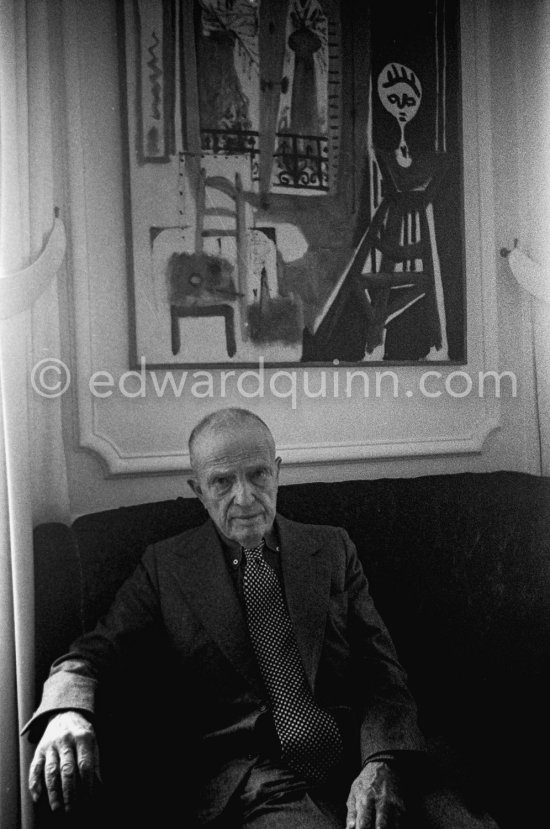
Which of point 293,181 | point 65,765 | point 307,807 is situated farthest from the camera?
point 293,181

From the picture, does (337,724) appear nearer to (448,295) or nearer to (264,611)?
(264,611)

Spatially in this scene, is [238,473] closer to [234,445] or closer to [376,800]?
[234,445]

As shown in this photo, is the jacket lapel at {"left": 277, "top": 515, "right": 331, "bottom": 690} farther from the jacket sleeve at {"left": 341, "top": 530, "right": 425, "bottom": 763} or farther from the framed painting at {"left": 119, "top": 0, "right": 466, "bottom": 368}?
the framed painting at {"left": 119, "top": 0, "right": 466, "bottom": 368}

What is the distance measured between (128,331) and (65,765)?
117cm

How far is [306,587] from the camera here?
156 cm

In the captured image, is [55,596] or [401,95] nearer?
[55,596]

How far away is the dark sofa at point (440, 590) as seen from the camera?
155cm

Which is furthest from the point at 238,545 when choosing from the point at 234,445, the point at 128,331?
the point at 128,331

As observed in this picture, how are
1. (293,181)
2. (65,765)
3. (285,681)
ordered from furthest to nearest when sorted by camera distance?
1. (293,181)
2. (285,681)
3. (65,765)

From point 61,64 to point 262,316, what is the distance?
0.91 metres

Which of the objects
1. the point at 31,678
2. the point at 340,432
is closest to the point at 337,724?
the point at 31,678

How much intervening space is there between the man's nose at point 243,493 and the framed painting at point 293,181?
606 mm

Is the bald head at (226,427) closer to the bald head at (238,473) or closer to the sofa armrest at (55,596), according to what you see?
the bald head at (238,473)

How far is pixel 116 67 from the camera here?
1.95m
